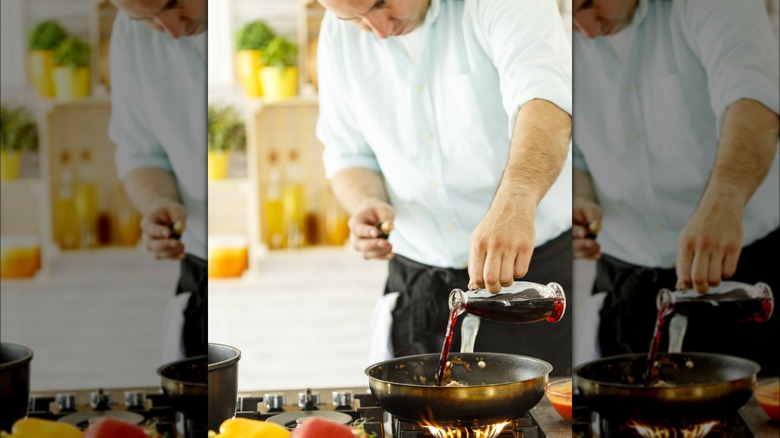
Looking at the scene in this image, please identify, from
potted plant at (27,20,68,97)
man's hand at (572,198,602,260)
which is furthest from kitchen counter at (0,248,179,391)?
man's hand at (572,198,602,260)

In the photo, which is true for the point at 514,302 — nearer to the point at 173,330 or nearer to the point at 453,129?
the point at 453,129

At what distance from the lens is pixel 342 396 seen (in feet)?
5.98

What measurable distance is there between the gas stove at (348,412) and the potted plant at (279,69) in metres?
0.63

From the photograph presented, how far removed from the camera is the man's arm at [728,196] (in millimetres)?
1998

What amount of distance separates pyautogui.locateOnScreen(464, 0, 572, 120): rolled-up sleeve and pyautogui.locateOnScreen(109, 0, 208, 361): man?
0.58 m

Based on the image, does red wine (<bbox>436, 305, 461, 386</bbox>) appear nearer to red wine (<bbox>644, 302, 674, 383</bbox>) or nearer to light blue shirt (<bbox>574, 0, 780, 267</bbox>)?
light blue shirt (<bbox>574, 0, 780, 267</bbox>)

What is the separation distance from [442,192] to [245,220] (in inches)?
16.1

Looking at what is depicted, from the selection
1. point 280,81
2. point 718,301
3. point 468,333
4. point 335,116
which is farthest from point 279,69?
point 718,301

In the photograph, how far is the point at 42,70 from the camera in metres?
1.73

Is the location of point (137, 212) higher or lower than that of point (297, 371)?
higher

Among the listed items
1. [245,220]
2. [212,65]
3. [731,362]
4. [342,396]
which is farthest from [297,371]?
[731,362]

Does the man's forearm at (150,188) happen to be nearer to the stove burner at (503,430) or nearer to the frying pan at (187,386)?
the frying pan at (187,386)

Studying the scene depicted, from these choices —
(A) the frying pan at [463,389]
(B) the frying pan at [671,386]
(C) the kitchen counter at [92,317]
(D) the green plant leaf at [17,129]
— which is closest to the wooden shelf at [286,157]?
(C) the kitchen counter at [92,317]

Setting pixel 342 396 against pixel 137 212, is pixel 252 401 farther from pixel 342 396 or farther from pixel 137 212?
pixel 137 212
